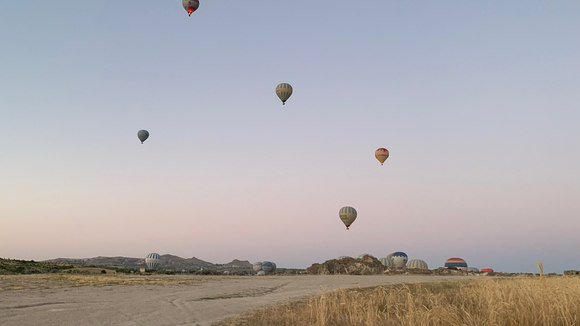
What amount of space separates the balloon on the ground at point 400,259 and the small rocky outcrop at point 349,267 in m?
23.7

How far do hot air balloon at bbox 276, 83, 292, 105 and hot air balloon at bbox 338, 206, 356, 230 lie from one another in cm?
2501

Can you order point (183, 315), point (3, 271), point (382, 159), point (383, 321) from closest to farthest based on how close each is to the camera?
point (383, 321) → point (183, 315) → point (3, 271) → point (382, 159)

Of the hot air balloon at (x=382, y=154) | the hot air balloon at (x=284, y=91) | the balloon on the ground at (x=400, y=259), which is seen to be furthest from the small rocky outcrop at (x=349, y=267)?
the hot air balloon at (x=284, y=91)

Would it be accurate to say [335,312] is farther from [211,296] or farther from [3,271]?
[3,271]

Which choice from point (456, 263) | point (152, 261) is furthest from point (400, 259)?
point (152, 261)

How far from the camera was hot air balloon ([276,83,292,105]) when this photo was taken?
79938mm

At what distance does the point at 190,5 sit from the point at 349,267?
52998 mm

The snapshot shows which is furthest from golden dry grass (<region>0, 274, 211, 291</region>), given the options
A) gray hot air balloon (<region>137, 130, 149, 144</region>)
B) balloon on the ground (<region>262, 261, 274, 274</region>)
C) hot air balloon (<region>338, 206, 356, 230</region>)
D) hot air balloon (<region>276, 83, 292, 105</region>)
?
balloon on the ground (<region>262, 261, 274, 274</region>)

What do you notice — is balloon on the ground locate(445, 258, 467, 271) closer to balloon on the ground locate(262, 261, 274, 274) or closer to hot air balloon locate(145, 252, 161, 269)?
balloon on the ground locate(262, 261, 274, 274)

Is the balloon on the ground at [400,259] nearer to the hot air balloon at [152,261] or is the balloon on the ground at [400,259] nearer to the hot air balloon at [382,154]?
the hot air balloon at [382,154]

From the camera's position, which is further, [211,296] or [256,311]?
[211,296]

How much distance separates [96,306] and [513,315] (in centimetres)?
1681

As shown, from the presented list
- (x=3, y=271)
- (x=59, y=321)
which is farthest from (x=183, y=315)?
(x=3, y=271)

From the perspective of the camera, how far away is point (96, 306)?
18.9m
